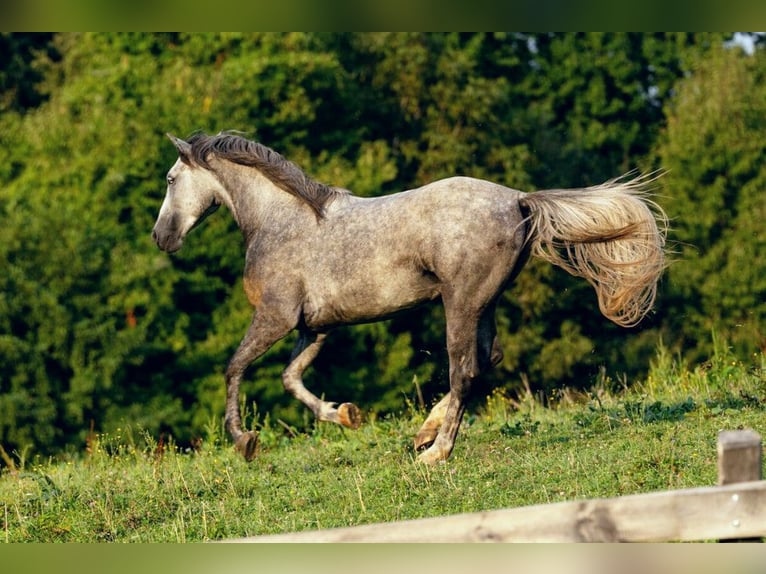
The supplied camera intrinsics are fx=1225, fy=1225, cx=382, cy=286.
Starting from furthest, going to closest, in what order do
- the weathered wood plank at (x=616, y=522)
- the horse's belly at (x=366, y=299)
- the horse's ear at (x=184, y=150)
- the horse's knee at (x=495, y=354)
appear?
the horse's ear at (x=184, y=150)
the horse's knee at (x=495, y=354)
the horse's belly at (x=366, y=299)
the weathered wood plank at (x=616, y=522)

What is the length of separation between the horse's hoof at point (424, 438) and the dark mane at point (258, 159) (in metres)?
2.01

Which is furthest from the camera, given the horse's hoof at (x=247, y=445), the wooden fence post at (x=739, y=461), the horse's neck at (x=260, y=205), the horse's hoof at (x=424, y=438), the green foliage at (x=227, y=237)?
the green foliage at (x=227, y=237)

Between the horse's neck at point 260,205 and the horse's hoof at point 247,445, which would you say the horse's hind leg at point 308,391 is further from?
the horse's neck at point 260,205

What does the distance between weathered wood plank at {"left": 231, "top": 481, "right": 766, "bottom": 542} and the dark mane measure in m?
4.81

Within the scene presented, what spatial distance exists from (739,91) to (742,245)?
16.8ft

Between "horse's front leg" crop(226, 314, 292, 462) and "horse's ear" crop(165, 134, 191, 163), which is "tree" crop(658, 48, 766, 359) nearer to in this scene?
"horse's ear" crop(165, 134, 191, 163)

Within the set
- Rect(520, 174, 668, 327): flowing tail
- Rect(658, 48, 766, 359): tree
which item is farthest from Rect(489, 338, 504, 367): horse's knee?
Rect(658, 48, 766, 359): tree

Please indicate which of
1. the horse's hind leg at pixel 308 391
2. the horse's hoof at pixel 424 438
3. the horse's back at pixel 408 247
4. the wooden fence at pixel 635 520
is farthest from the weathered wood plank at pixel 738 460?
the horse's hind leg at pixel 308 391

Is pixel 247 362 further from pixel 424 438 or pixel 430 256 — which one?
pixel 430 256

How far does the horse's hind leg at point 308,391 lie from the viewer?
9.41 meters

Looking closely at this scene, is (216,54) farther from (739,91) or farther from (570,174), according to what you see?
(739,91)

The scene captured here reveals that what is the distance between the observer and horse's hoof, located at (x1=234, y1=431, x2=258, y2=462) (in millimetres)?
9633

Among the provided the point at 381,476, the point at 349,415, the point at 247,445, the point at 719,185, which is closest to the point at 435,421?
the point at 349,415

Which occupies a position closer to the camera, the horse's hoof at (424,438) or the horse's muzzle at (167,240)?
the horse's hoof at (424,438)
